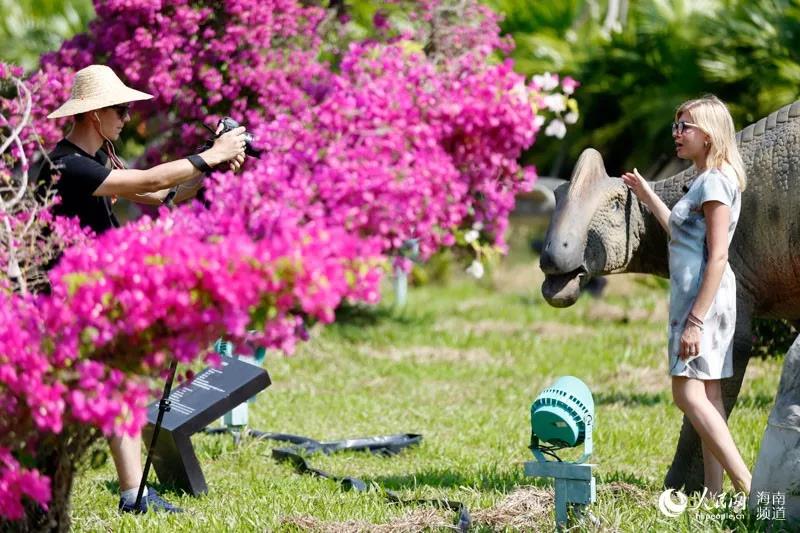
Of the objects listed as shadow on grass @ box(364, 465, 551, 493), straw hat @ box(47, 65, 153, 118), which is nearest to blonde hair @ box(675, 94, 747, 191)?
shadow on grass @ box(364, 465, 551, 493)

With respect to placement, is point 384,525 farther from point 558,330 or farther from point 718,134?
point 558,330

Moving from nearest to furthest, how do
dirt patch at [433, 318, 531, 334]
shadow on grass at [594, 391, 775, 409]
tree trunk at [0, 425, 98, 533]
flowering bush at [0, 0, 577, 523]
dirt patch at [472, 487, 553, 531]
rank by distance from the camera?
tree trunk at [0, 425, 98, 533] < dirt patch at [472, 487, 553, 531] < flowering bush at [0, 0, 577, 523] < shadow on grass at [594, 391, 775, 409] < dirt patch at [433, 318, 531, 334]

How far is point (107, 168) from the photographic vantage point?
Answer: 4691 mm

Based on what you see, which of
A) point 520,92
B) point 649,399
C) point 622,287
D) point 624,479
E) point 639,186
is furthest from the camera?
point 622,287

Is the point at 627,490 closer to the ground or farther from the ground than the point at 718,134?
closer to the ground

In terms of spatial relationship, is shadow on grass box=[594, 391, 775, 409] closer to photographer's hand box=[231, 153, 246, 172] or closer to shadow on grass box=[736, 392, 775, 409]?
shadow on grass box=[736, 392, 775, 409]

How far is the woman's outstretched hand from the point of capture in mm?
4895

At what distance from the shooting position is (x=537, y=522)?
459cm

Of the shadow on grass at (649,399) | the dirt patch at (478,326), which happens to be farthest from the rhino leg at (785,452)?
the dirt patch at (478,326)

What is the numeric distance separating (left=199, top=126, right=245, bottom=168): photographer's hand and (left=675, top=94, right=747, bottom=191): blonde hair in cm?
180

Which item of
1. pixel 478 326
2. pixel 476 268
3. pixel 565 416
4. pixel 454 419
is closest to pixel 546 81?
pixel 476 268

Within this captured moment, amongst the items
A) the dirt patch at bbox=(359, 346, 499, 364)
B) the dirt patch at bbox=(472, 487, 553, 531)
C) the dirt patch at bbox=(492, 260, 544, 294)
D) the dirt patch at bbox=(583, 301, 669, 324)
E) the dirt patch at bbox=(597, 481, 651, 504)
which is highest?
the dirt patch at bbox=(472, 487, 553, 531)

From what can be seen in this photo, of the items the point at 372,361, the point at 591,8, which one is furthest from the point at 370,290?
the point at 591,8

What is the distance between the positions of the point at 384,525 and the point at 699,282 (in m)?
1.56
